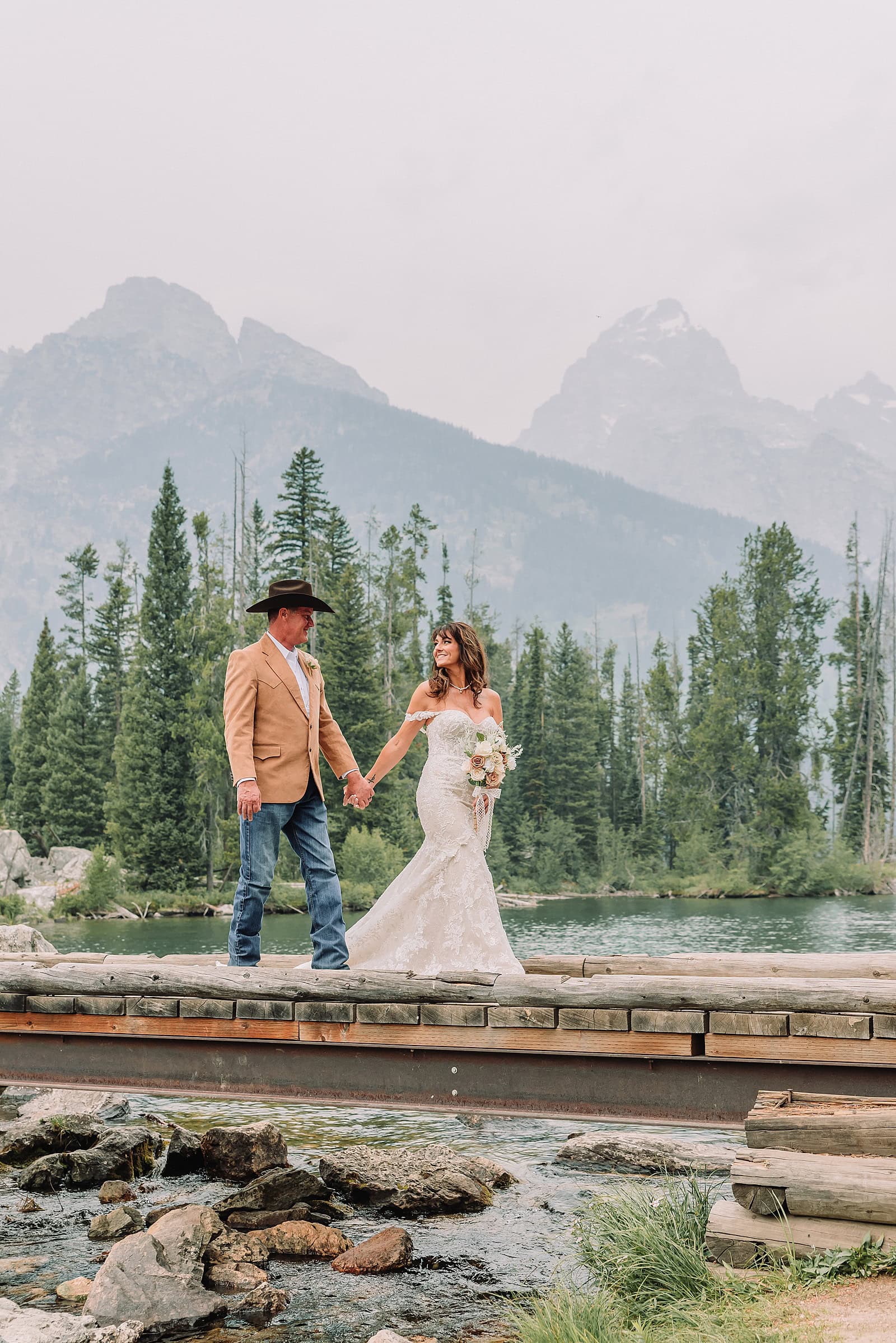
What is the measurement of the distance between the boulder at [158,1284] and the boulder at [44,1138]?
117 inches

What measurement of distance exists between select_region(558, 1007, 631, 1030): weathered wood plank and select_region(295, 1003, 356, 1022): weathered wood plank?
1129 mm

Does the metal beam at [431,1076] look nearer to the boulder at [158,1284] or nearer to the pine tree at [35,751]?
the boulder at [158,1284]

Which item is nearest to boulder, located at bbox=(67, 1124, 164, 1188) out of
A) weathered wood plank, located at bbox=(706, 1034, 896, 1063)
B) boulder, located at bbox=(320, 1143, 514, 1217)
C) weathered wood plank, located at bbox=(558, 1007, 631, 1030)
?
boulder, located at bbox=(320, 1143, 514, 1217)

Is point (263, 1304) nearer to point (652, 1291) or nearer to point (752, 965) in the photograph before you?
point (652, 1291)

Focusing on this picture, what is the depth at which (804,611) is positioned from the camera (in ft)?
222

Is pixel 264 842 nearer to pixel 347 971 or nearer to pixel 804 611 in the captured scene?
pixel 347 971

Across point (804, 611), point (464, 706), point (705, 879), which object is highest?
point (804, 611)

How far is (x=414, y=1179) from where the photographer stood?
867 cm

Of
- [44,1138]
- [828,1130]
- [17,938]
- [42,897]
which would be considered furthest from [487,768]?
[42,897]

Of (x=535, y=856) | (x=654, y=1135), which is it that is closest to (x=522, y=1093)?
(x=654, y=1135)

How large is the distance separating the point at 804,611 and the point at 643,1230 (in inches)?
2539

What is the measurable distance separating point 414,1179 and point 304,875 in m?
2.46

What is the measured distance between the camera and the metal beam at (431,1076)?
613 centimetres

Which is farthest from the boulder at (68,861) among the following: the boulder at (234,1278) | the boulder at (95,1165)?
the boulder at (234,1278)
